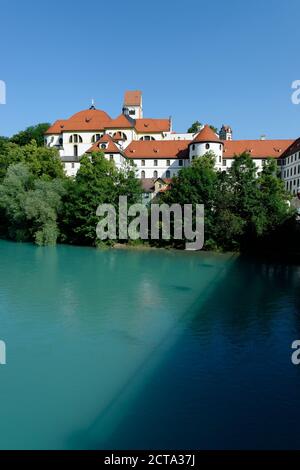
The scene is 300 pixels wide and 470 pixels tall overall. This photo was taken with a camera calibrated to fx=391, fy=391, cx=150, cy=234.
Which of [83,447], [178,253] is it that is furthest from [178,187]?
[83,447]

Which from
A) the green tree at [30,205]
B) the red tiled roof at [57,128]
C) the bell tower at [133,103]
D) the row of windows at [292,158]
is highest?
the bell tower at [133,103]

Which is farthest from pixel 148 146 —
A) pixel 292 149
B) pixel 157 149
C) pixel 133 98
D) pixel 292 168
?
pixel 133 98

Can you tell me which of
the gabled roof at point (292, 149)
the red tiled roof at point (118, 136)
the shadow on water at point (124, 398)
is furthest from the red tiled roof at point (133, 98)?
the shadow on water at point (124, 398)

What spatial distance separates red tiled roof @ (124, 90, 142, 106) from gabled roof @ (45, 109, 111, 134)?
548 inches

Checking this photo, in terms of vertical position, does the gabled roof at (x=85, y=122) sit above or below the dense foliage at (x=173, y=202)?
above

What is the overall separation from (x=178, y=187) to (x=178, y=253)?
249 inches

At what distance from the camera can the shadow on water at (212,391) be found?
7645mm

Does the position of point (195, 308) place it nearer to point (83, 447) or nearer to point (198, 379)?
point (198, 379)

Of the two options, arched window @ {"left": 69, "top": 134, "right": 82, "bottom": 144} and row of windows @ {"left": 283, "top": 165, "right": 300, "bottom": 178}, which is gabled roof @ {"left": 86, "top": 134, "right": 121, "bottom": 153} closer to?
arched window @ {"left": 69, "top": 134, "right": 82, "bottom": 144}

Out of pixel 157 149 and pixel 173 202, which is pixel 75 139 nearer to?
pixel 157 149

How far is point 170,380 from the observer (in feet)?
32.3

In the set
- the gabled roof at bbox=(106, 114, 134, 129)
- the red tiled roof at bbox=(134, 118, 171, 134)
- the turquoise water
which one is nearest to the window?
the gabled roof at bbox=(106, 114, 134, 129)

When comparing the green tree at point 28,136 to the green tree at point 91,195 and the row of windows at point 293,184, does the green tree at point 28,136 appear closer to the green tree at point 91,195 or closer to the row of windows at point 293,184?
the green tree at point 91,195

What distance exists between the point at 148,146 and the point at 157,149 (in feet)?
4.99
